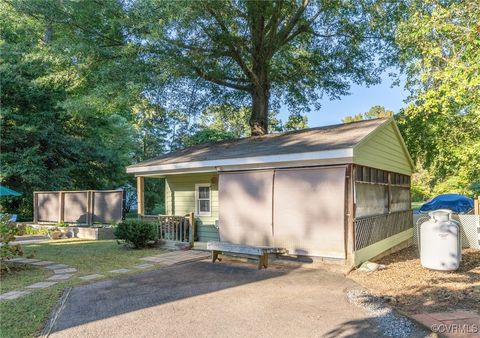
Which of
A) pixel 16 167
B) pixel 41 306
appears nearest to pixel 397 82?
pixel 41 306

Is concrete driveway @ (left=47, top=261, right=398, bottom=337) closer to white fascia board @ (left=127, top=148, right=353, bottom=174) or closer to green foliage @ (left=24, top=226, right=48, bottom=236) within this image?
white fascia board @ (left=127, top=148, right=353, bottom=174)

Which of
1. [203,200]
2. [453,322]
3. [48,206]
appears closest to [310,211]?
[453,322]

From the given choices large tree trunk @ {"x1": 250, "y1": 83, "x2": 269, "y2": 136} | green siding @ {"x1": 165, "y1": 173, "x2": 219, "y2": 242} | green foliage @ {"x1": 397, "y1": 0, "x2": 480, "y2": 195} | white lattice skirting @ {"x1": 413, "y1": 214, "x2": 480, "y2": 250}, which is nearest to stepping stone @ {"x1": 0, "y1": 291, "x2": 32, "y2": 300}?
green siding @ {"x1": 165, "y1": 173, "x2": 219, "y2": 242}

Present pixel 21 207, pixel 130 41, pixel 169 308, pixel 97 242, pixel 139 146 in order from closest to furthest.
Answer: pixel 169 308
pixel 97 242
pixel 130 41
pixel 21 207
pixel 139 146

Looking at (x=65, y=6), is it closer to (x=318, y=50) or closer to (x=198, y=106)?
(x=198, y=106)

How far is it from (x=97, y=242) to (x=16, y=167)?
28.3 ft

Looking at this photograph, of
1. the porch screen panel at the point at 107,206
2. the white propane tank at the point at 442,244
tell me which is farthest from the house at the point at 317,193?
the porch screen panel at the point at 107,206

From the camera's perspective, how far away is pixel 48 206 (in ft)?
52.3

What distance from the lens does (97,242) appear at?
12.6 meters

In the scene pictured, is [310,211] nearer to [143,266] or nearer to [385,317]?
[385,317]

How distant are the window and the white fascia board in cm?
138

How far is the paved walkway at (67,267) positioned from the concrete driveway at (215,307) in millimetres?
753

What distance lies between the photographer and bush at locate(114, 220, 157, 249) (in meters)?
10.5

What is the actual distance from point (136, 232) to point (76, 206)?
Answer: 587 cm
